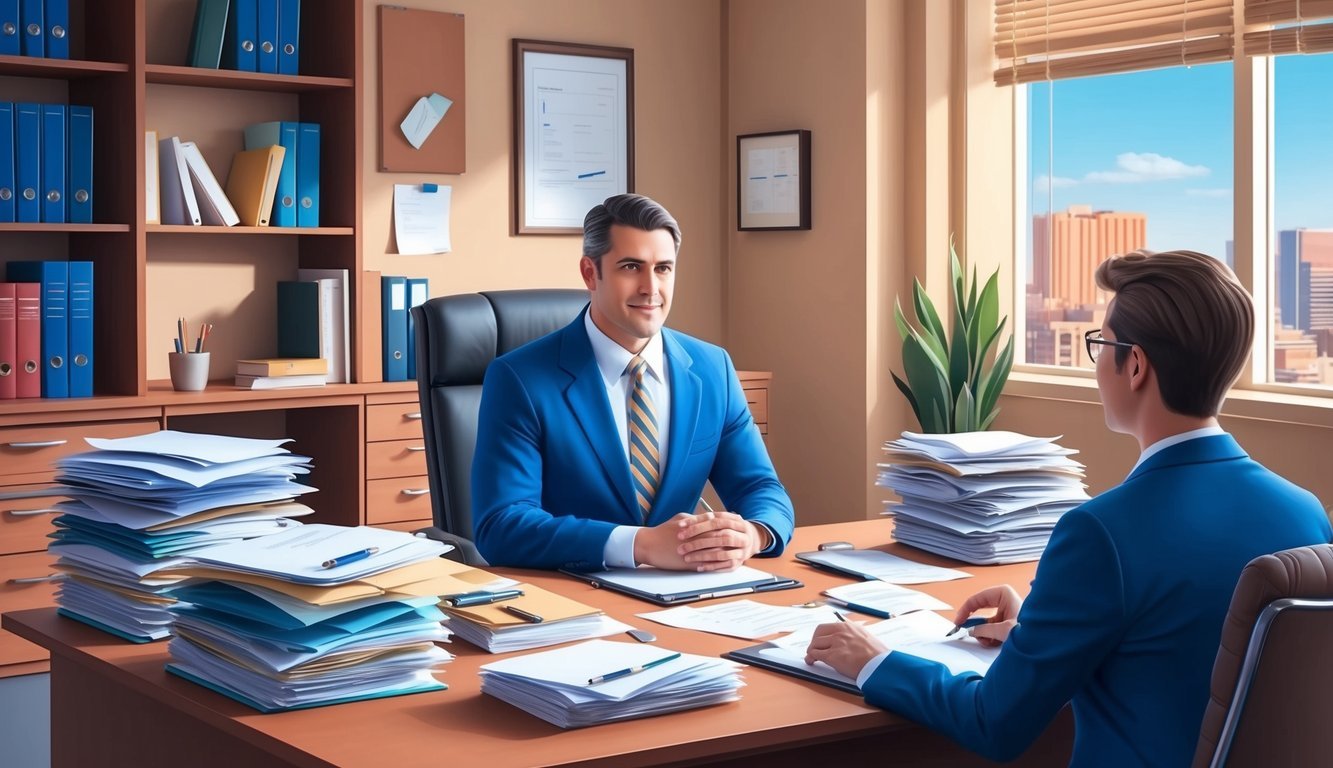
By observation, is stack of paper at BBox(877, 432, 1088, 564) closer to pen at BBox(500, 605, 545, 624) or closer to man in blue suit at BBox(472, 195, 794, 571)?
man in blue suit at BBox(472, 195, 794, 571)

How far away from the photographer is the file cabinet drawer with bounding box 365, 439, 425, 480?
400 centimetres

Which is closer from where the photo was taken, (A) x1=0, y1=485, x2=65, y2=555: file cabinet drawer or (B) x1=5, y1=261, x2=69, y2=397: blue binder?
(A) x1=0, y1=485, x2=65, y2=555: file cabinet drawer

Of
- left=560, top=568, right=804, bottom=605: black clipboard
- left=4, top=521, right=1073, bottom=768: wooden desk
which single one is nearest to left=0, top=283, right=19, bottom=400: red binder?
left=4, top=521, right=1073, bottom=768: wooden desk

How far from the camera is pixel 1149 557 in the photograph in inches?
56.8

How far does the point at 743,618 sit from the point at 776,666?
238mm

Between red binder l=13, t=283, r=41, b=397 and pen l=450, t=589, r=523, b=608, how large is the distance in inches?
87.3

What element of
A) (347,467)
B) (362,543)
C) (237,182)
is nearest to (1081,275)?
(347,467)

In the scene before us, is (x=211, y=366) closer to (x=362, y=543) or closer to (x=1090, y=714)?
(x=362, y=543)

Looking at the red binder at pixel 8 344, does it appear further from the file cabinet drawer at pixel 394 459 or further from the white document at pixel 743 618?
the white document at pixel 743 618

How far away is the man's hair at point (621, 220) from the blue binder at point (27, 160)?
5.82 ft

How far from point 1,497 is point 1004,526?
2417 mm

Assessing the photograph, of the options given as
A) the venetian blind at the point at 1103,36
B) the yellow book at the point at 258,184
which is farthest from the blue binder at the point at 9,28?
the venetian blind at the point at 1103,36

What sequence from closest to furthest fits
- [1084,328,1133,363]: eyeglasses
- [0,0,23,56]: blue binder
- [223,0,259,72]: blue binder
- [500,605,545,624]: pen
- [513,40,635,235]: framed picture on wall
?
[1084,328,1133,363]: eyeglasses < [500,605,545,624]: pen < [0,0,23,56]: blue binder < [223,0,259,72]: blue binder < [513,40,635,235]: framed picture on wall

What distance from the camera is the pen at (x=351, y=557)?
1.61 m
